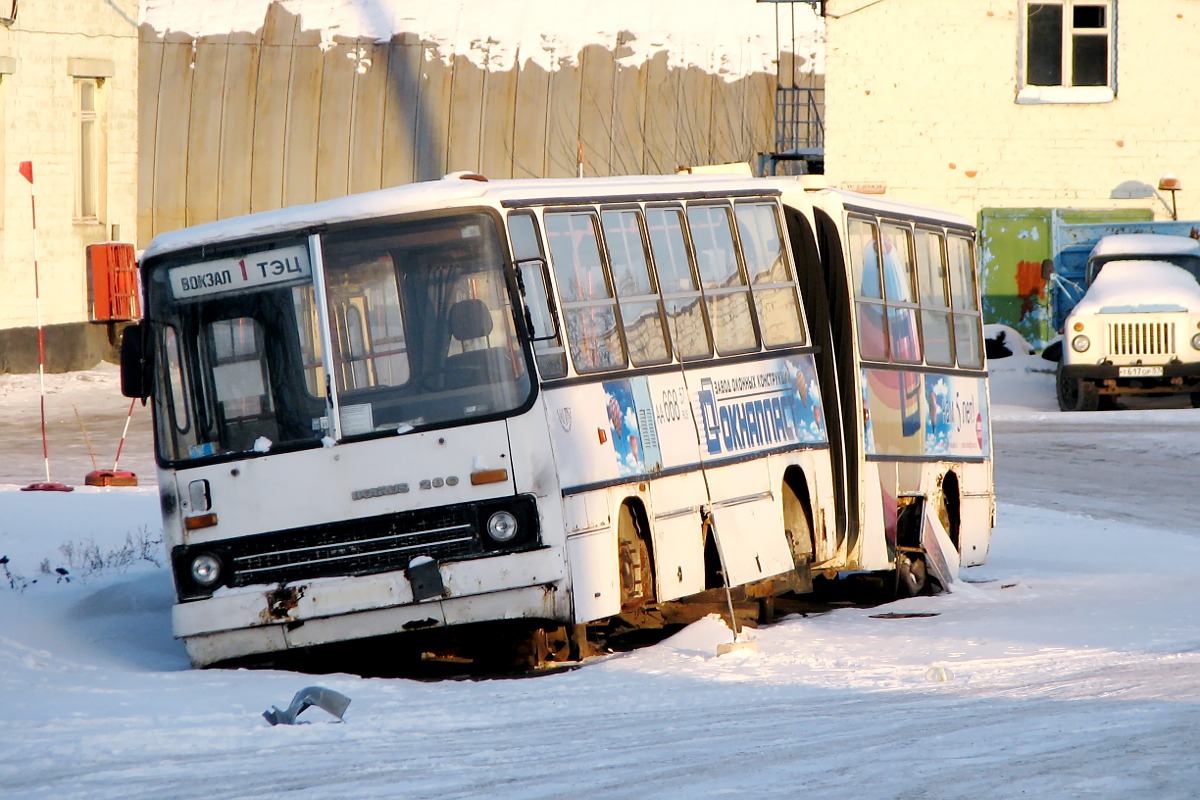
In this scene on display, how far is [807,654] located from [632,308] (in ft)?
6.90

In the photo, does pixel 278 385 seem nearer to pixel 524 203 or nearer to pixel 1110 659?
pixel 524 203

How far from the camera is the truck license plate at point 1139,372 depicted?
976 inches

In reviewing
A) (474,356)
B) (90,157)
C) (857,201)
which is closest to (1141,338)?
(857,201)

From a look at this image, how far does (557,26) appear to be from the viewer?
33.8 meters

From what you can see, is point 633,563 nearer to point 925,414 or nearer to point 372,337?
point 372,337

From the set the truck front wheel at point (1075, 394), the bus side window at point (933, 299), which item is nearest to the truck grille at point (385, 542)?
the bus side window at point (933, 299)

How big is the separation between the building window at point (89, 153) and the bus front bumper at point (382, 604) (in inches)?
873

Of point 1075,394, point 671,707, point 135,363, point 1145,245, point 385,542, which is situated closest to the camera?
point 671,707

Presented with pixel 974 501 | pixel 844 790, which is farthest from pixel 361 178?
pixel 844 790

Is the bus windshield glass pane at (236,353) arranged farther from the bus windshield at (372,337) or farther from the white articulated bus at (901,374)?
the white articulated bus at (901,374)

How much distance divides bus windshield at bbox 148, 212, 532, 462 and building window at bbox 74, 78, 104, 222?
21801 mm

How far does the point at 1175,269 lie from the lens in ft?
87.6

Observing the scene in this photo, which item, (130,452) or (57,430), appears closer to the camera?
(130,452)

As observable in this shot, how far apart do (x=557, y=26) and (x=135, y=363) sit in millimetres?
24820
